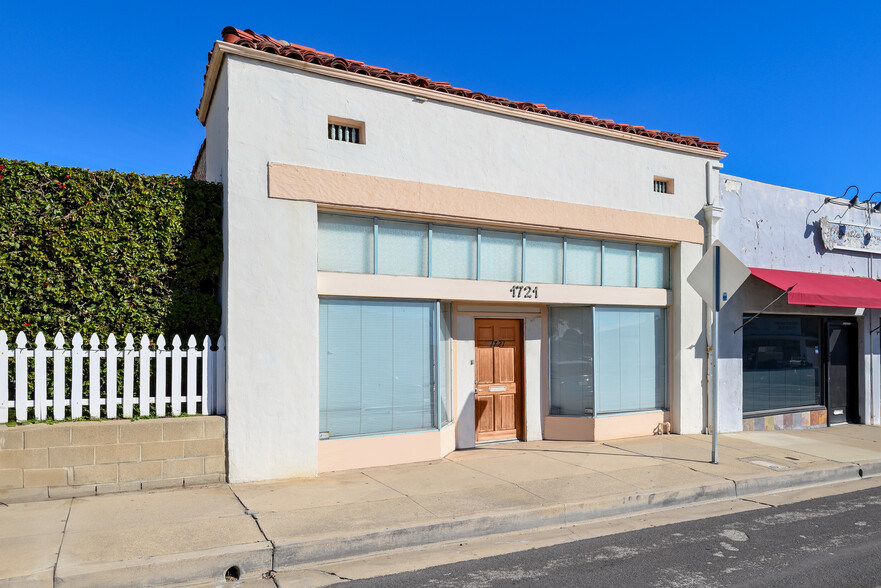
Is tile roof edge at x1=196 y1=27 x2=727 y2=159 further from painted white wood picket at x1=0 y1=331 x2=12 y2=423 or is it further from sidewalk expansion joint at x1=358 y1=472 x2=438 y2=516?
sidewalk expansion joint at x1=358 y1=472 x2=438 y2=516

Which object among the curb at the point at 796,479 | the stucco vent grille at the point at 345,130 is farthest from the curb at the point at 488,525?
the stucco vent grille at the point at 345,130

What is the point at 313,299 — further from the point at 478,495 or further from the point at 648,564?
the point at 648,564

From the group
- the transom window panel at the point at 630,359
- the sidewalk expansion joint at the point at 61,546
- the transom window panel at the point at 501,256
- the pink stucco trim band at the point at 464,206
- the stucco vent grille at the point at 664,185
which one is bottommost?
the sidewalk expansion joint at the point at 61,546

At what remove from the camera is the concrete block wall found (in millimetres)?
6234

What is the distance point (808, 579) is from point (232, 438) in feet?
18.8

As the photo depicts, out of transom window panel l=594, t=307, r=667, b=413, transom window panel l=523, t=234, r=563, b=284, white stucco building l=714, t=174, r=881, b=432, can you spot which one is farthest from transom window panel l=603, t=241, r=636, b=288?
white stucco building l=714, t=174, r=881, b=432

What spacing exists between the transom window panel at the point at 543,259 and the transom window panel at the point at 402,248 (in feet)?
5.68

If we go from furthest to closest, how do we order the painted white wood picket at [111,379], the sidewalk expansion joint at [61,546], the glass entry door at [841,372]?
the glass entry door at [841,372]
the painted white wood picket at [111,379]
the sidewalk expansion joint at [61,546]

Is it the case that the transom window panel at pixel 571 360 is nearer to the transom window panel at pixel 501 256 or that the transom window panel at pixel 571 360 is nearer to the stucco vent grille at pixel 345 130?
the transom window panel at pixel 501 256

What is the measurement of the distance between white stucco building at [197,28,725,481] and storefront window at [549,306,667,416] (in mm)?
32

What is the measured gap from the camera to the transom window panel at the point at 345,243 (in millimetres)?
7891

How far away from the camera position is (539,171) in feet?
30.9

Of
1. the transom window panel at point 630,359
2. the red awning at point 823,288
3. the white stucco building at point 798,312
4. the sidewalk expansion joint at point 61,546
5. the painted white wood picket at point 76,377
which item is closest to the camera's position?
the sidewalk expansion joint at point 61,546

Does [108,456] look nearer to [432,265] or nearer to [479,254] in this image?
[432,265]
